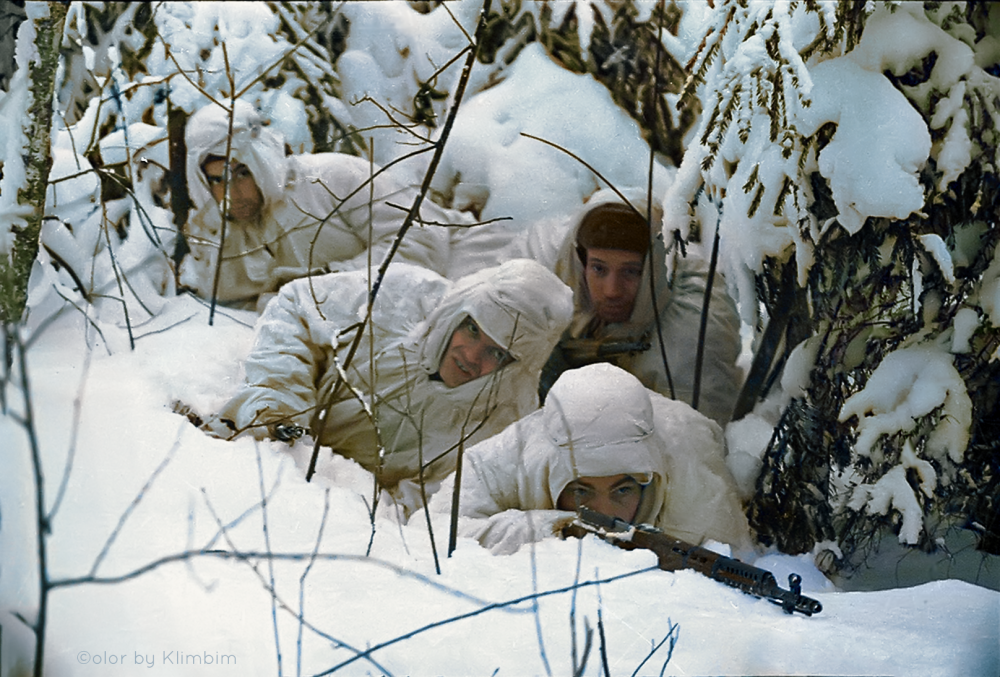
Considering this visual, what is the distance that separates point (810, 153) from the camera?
2.32 metres

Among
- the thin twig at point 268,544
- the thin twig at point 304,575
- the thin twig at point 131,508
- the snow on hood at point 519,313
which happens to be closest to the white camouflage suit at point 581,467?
the snow on hood at point 519,313

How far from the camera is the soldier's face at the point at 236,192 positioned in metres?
2.42

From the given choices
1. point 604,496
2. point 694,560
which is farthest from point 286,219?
point 694,560

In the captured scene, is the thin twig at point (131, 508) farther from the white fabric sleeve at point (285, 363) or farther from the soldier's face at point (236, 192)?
the soldier's face at point (236, 192)

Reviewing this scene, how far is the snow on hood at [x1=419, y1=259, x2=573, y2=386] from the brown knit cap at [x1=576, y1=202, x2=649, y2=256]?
0.13 m

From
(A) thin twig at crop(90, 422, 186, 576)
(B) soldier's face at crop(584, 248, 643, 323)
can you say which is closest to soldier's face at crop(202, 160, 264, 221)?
(A) thin twig at crop(90, 422, 186, 576)

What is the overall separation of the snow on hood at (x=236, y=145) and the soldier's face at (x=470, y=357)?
0.58m

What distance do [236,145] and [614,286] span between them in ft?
3.15

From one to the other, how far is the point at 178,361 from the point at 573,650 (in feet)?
3.71

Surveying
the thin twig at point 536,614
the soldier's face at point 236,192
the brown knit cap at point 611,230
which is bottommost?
the thin twig at point 536,614

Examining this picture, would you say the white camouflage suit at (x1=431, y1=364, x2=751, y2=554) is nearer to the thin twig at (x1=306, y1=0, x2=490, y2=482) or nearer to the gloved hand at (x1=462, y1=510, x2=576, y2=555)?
the gloved hand at (x1=462, y1=510, x2=576, y2=555)

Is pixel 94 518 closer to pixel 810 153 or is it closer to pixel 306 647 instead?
pixel 306 647

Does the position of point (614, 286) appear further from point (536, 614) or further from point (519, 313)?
point (536, 614)

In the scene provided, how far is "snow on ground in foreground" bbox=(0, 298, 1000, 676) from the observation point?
7.25 feet
